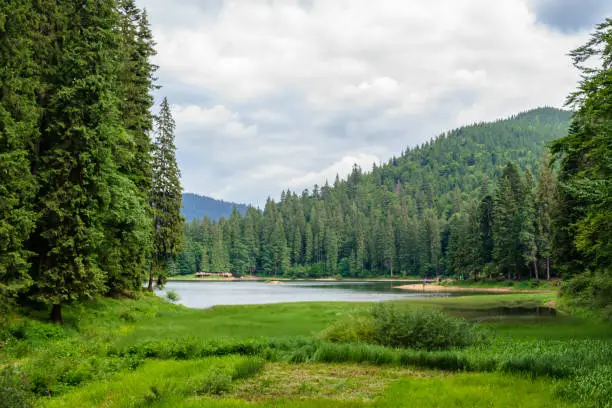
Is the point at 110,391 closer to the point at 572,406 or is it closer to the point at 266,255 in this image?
the point at 572,406

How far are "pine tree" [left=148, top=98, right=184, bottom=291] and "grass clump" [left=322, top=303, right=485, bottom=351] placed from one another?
984 inches

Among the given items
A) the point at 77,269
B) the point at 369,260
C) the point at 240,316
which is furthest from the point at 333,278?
A: the point at 77,269

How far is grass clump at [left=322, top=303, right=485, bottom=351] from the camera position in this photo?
51.5ft

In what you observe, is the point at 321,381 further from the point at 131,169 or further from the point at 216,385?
the point at 131,169

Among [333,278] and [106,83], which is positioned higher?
[106,83]

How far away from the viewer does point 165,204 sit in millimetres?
40656

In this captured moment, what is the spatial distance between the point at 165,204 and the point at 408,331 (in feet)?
97.0

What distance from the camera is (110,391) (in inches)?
403

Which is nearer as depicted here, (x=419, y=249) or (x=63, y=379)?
(x=63, y=379)

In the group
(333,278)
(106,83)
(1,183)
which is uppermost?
(106,83)

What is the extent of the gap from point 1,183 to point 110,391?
35.3 feet

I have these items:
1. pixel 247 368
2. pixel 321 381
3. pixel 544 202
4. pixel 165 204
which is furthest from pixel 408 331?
pixel 544 202

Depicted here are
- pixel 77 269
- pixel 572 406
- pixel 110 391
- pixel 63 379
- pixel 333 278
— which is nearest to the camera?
pixel 572 406

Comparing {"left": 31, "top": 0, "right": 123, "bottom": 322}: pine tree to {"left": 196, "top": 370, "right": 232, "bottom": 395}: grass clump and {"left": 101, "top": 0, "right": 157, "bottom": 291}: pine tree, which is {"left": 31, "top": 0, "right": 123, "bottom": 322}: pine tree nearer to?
{"left": 101, "top": 0, "right": 157, "bottom": 291}: pine tree
